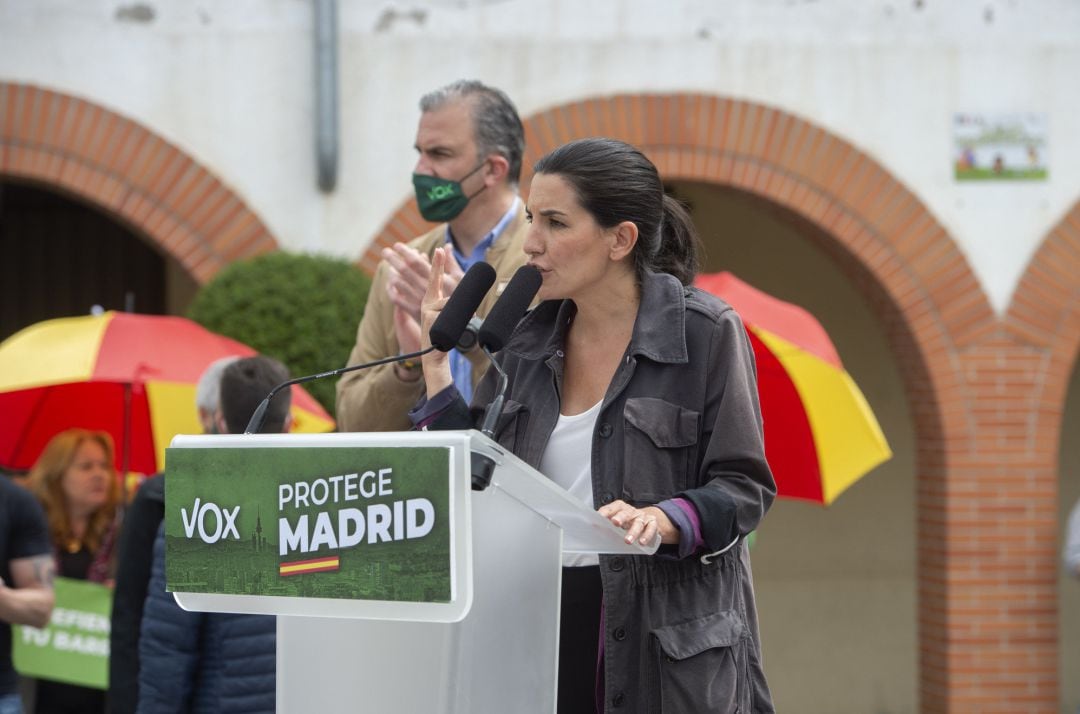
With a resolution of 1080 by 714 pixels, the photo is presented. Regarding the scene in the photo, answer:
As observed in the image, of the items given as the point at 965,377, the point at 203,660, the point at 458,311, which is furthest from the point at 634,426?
the point at 965,377

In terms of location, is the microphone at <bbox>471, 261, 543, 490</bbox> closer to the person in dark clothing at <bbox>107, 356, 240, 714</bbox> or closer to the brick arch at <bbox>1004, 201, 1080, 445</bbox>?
the person in dark clothing at <bbox>107, 356, 240, 714</bbox>

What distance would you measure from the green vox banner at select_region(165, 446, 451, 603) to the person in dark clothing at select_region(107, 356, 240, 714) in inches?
70.2

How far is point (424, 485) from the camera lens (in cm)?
200

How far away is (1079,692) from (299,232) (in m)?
6.42

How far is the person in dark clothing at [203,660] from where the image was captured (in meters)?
3.70

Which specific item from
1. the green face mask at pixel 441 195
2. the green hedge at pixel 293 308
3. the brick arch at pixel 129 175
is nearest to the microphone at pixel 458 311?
the green face mask at pixel 441 195

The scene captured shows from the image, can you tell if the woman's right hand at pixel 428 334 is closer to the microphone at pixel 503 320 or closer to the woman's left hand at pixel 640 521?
the microphone at pixel 503 320

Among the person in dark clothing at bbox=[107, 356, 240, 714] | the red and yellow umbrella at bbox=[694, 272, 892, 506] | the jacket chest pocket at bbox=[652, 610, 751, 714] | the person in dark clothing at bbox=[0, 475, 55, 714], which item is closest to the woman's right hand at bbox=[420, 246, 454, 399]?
the jacket chest pocket at bbox=[652, 610, 751, 714]

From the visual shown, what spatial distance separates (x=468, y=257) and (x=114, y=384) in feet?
11.9

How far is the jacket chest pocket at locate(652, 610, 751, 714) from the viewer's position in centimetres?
247

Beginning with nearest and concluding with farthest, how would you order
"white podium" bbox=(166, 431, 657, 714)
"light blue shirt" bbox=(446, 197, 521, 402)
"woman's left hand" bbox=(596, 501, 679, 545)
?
"white podium" bbox=(166, 431, 657, 714), "woman's left hand" bbox=(596, 501, 679, 545), "light blue shirt" bbox=(446, 197, 521, 402)

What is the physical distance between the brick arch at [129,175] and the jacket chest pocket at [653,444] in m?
5.50

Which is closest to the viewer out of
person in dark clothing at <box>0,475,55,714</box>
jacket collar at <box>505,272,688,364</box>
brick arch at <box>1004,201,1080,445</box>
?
jacket collar at <box>505,272,688,364</box>

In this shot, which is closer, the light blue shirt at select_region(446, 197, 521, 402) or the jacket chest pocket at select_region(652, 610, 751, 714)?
the jacket chest pocket at select_region(652, 610, 751, 714)
